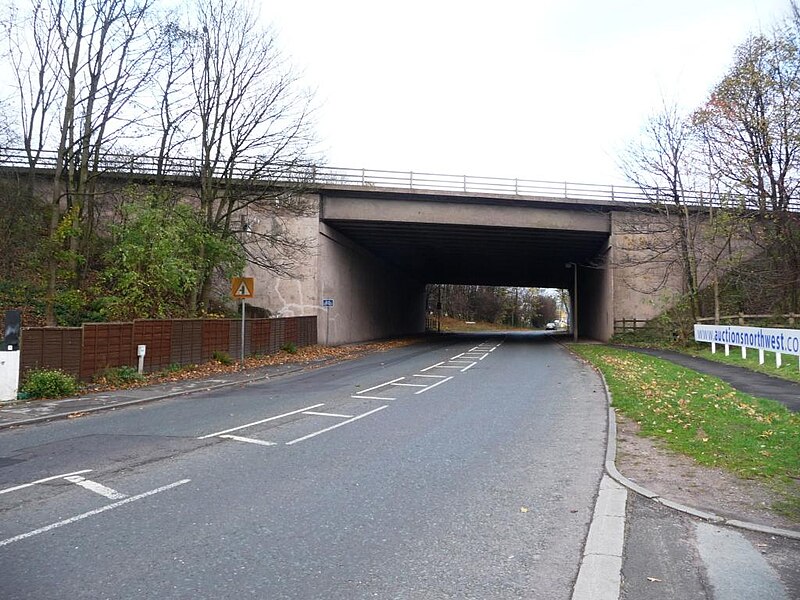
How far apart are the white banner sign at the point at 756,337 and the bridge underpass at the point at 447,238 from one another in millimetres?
9799

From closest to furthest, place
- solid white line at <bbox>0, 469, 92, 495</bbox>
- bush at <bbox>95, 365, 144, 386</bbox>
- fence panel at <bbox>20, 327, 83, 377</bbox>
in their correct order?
solid white line at <bbox>0, 469, 92, 495</bbox>
fence panel at <bbox>20, 327, 83, 377</bbox>
bush at <bbox>95, 365, 144, 386</bbox>

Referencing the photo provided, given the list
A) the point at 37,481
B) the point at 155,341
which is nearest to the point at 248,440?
the point at 37,481

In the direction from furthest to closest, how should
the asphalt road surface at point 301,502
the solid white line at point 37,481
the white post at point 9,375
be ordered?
the white post at point 9,375 < the solid white line at point 37,481 < the asphalt road surface at point 301,502

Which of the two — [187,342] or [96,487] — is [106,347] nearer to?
[187,342]

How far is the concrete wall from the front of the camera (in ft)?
99.9

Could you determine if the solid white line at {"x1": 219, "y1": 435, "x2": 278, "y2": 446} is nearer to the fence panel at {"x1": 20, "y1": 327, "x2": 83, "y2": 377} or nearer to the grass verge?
the grass verge

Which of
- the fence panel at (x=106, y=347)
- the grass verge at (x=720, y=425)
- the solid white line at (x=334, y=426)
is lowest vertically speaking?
the solid white line at (x=334, y=426)

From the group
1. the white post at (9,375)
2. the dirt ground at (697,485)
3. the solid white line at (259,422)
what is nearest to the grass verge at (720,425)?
the dirt ground at (697,485)

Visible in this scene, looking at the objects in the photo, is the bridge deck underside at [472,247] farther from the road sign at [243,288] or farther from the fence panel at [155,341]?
the fence panel at [155,341]

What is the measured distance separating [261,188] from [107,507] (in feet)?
68.2

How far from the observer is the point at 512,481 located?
6449mm

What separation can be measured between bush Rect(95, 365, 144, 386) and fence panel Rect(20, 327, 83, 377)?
2.45ft

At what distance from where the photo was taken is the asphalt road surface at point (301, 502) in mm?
3971

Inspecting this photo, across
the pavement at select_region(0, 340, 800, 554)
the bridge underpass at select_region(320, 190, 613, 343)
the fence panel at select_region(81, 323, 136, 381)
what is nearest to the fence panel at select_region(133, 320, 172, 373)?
the fence panel at select_region(81, 323, 136, 381)
